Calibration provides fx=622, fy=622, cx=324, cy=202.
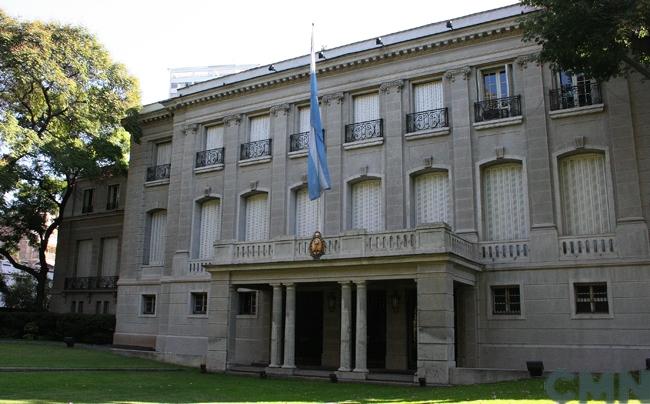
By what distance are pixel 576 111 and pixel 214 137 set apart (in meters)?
17.5

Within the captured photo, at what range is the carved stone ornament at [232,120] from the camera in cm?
3058

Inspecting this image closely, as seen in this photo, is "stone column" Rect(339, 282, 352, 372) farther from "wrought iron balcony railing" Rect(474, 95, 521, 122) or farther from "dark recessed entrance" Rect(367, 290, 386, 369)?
"wrought iron balcony railing" Rect(474, 95, 521, 122)

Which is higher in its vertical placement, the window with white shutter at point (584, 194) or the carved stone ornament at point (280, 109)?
the carved stone ornament at point (280, 109)

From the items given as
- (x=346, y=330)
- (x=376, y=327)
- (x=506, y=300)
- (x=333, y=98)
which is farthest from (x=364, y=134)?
(x=506, y=300)

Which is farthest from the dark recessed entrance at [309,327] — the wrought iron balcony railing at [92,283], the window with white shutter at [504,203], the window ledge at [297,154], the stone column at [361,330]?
the wrought iron balcony railing at [92,283]

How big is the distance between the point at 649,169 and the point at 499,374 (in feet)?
28.1

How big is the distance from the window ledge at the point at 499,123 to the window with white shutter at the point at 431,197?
2.29 meters

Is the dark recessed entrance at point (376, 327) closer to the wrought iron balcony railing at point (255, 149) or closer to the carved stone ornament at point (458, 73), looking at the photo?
the wrought iron balcony railing at point (255, 149)

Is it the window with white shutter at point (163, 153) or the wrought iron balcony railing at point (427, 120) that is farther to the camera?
the window with white shutter at point (163, 153)

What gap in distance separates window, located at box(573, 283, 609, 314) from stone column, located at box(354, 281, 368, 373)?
23.7 feet

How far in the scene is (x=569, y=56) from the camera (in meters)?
18.3

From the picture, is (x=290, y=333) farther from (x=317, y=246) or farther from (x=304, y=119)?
(x=304, y=119)

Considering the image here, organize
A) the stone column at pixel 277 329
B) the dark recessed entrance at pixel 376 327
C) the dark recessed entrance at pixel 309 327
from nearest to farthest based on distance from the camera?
1. the stone column at pixel 277 329
2. the dark recessed entrance at pixel 376 327
3. the dark recessed entrance at pixel 309 327

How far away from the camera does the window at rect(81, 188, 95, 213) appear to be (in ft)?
134
